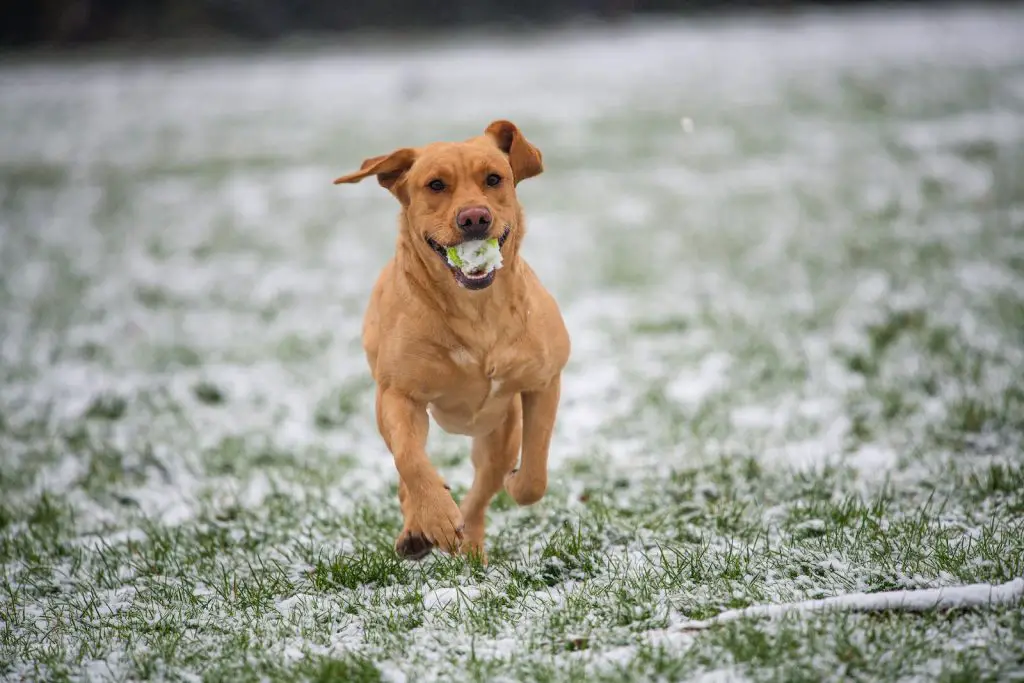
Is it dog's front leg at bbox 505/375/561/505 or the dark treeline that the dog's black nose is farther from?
the dark treeline

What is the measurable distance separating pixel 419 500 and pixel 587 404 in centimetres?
366

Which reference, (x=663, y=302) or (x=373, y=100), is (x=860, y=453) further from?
(x=373, y=100)

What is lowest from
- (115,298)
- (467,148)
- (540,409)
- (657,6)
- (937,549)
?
(115,298)

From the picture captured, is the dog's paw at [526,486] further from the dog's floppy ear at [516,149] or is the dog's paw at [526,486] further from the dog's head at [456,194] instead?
the dog's floppy ear at [516,149]

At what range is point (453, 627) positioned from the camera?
11.3ft

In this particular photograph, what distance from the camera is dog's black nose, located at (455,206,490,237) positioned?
3293 mm

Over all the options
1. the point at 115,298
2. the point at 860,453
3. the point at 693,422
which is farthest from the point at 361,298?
the point at 860,453

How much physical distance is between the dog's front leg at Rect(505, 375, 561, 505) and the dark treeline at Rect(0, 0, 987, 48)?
2868 cm

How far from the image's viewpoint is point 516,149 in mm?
3736

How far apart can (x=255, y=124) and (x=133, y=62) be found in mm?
9747

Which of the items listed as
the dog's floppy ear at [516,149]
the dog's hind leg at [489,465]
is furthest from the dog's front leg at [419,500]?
the dog's floppy ear at [516,149]

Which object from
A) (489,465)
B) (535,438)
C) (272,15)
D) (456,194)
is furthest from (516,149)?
(272,15)

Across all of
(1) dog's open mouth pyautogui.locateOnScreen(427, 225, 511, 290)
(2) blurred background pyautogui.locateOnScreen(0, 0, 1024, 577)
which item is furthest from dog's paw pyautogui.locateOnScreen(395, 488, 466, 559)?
(2) blurred background pyautogui.locateOnScreen(0, 0, 1024, 577)

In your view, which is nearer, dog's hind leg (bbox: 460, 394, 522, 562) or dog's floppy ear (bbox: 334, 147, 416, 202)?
dog's floppy ear (bbox: 334, 147, 416, 202)
